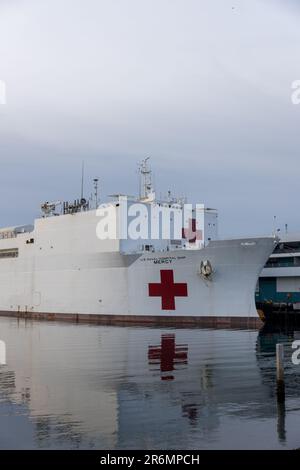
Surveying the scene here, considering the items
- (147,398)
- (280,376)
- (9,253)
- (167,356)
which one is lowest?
(167,356)

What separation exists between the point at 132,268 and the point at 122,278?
0.78m

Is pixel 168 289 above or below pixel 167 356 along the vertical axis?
above

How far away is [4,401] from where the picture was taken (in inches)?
307

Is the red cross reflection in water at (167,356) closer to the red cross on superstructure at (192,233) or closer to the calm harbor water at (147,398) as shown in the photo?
the calm harbor water at (147,398)

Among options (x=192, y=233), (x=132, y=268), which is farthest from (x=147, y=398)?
(x=192, y=233)

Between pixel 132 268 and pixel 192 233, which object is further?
pixel 192 233

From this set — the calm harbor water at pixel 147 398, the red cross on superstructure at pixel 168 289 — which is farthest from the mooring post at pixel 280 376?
the red cross on superstructure at pixel 168 289

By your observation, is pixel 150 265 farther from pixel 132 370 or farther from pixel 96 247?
pixel 132 370

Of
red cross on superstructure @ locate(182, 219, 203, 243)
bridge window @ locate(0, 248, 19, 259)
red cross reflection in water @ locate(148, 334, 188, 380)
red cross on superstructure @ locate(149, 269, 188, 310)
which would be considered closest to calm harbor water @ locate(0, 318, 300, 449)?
red cross reflection in water @ locate(148, 334, 188, 380)

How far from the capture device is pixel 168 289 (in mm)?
23750

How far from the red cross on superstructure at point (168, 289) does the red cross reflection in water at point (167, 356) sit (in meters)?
7.10

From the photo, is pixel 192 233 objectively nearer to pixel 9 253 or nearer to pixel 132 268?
pixel 132 268

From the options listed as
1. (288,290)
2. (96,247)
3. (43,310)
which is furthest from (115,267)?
(288,290)

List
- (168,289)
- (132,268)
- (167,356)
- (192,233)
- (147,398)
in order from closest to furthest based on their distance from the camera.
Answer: (147,398) < (167,356) < (168,289) < (132,268) < (192,233)
